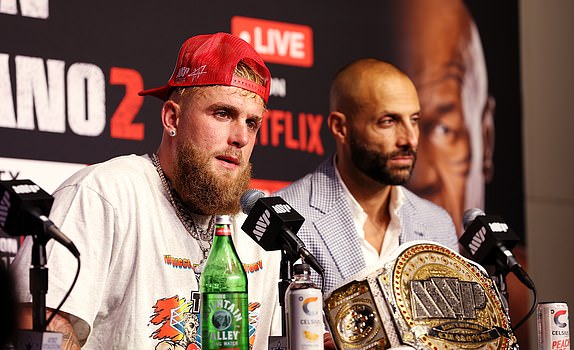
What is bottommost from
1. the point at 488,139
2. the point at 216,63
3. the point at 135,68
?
the point at 216,63

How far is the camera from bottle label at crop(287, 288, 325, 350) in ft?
5.42

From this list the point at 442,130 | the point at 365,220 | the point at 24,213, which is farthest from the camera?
the point at 442,130

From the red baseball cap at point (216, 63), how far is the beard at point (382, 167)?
4.02ft

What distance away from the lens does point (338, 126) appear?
11.9 feet

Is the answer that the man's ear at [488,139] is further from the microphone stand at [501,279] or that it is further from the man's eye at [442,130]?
the microphone stand at [501,279]

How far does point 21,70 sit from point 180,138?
87 centimetres

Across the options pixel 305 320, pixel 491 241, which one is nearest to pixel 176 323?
pixel 305 320

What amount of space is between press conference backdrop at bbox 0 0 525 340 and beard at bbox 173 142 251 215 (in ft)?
2.77

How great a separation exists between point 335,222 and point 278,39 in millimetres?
783

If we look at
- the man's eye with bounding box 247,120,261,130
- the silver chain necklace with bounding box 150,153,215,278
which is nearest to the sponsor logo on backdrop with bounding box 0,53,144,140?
the silver chain necklace with bounding box 150,153,215,278

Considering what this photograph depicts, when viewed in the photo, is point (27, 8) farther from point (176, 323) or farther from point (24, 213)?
point (24, 213)

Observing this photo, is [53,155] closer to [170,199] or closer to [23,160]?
[23,160]

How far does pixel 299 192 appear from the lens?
3.37m

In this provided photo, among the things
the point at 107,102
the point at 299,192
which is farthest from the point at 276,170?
the point at 107,102
